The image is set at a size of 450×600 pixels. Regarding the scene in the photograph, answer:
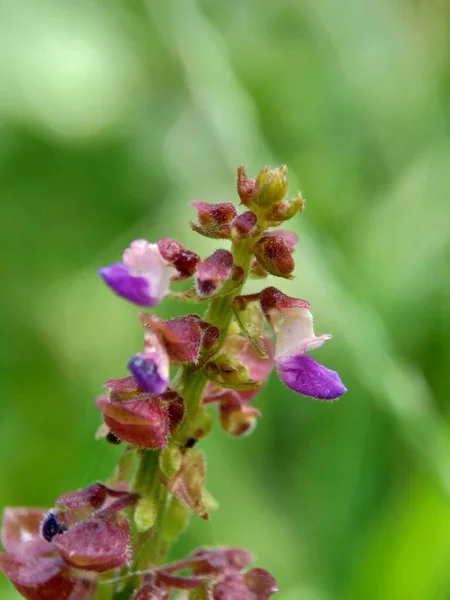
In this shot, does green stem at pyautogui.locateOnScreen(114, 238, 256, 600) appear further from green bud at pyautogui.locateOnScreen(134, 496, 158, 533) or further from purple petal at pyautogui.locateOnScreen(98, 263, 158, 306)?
purple petal at pyautogui.locateOnScreen(98, 263, 158, 306)

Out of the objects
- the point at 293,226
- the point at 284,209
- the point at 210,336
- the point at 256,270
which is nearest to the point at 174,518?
the point at 210,336

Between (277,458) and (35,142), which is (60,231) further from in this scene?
(277,458)

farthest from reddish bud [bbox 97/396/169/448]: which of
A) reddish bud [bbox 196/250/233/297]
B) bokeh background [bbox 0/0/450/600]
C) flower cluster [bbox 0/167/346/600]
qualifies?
bokeh background [bbox 0/0/450/600]

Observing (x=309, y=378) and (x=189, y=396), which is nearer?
(x=309, y=378)

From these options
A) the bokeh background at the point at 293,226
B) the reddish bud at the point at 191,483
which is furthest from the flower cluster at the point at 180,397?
the bokeh background at the point at 293,226

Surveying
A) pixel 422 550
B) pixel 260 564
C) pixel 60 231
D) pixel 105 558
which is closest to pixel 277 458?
pixel 260 564

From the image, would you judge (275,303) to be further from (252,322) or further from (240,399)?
(240,399)

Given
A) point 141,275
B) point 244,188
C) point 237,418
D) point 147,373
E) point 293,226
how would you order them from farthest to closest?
point 293,226
point 237,418
point 244,188
point 141,275
point 147,373
